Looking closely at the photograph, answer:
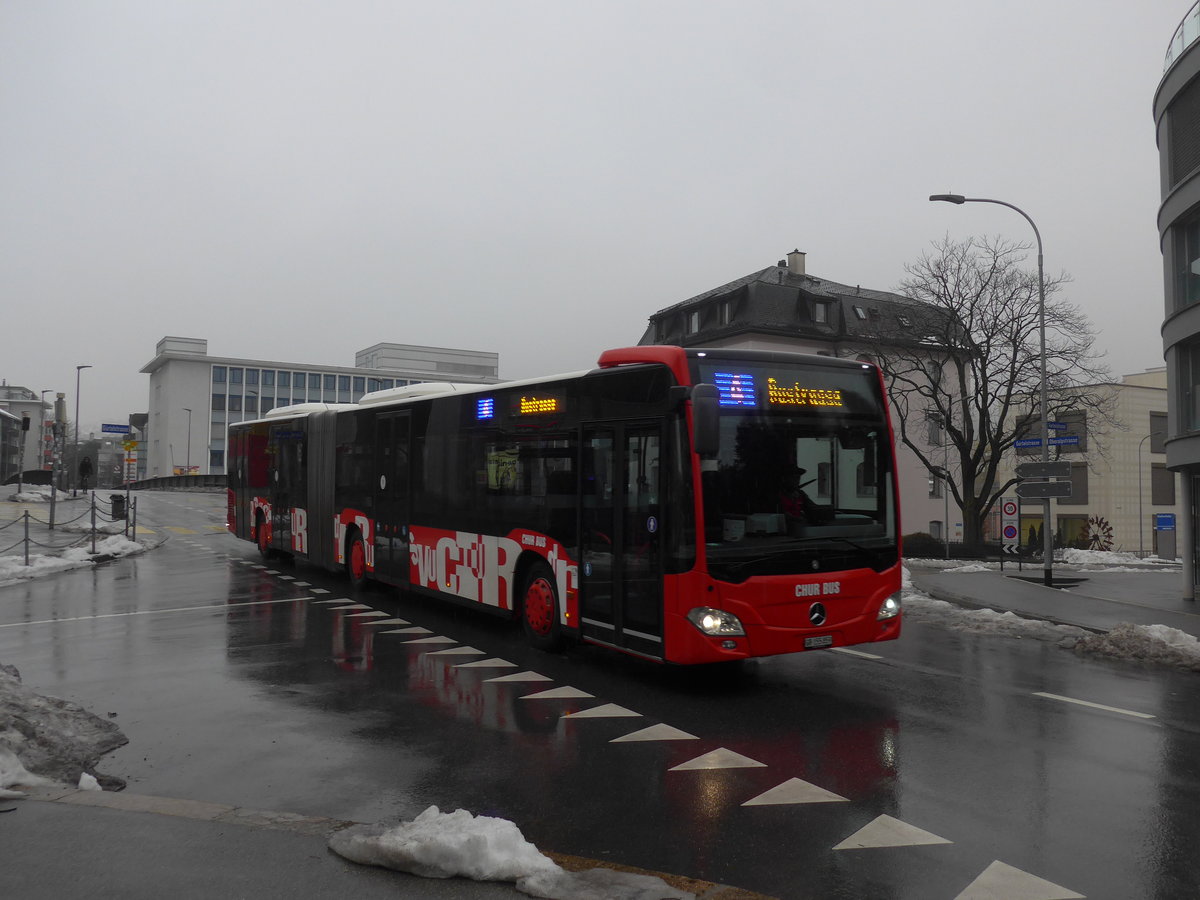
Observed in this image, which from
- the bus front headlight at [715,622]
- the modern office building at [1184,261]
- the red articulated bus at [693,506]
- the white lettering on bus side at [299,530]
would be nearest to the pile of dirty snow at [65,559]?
the white lettering on bus side at [299,530]

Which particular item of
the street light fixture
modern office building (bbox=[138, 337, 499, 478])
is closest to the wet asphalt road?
the street light fixture

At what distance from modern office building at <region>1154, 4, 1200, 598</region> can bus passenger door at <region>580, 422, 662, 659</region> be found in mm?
14199

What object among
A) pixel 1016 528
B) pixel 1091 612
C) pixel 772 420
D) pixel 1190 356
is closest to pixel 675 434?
pixel 772 420

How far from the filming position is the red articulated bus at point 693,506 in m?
7.88

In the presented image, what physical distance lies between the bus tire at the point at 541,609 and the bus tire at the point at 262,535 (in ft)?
39.3

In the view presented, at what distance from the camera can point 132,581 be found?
17938 millimetres

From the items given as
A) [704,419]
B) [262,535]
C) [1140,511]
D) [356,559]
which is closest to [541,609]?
[704,419]

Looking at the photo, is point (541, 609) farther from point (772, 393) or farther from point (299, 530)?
point (299, 530)

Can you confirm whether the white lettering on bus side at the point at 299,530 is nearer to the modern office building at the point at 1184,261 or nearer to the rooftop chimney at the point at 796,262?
the modern office building at the point at 1184,261

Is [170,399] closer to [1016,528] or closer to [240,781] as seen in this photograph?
[1016,528]

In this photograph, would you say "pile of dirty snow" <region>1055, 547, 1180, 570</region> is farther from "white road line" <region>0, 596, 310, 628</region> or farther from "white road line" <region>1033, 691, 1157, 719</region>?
"white road line" <region>0, 596, 310, 628</region>

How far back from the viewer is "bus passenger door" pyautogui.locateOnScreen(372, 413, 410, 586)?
44.9 feet

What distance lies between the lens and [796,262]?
58156mm

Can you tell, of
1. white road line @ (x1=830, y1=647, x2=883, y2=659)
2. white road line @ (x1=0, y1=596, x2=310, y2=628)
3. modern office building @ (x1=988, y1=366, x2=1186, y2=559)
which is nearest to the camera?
white road line @ (x1=830, y1=647, x2=883, y2=659)
